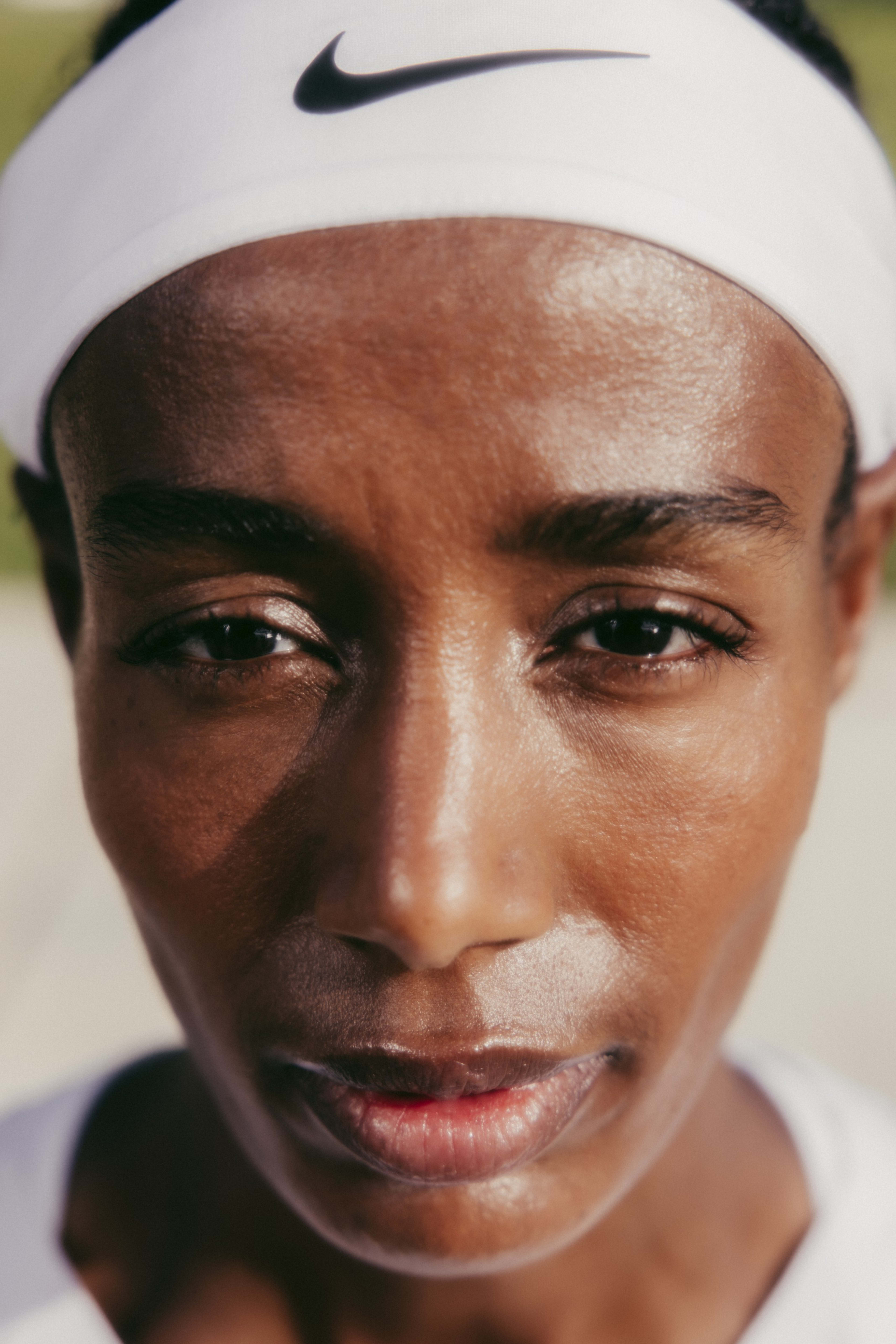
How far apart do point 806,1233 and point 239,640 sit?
1.21 meters

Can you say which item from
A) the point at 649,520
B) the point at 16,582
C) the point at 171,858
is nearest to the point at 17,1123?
the point at 171,858

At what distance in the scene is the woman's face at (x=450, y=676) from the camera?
1.17 m

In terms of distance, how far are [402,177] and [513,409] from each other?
261 mm

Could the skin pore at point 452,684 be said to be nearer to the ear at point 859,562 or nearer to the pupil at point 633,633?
the pupil at point 633,633

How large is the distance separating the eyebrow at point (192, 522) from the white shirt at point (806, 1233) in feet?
3.39

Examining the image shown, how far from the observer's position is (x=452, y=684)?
1201 millimetres

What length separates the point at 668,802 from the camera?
1273 millimetres

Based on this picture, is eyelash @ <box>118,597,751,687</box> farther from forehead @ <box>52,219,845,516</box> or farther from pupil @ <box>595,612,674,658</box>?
forehead @ <box>52,219,845,516</box>

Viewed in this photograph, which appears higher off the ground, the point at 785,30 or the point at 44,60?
the point at 44,60

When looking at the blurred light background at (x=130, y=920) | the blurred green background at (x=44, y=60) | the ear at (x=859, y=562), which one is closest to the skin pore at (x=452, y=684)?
the ear at (x=859, y=562)

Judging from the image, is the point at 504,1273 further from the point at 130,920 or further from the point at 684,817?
the point at 130,920

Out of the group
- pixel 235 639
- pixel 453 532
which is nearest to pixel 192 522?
pixel 235 639

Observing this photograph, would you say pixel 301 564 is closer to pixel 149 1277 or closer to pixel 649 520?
pixel 649 520

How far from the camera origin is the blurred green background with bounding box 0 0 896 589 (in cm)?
618
